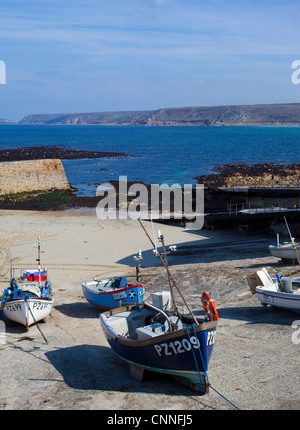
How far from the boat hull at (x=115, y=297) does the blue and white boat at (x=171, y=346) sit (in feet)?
11.1

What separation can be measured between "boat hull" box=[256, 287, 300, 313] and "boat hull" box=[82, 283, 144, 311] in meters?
3.77

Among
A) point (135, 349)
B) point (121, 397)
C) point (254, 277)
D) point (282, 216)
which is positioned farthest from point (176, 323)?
point (282, 216)

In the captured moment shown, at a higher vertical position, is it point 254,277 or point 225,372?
point 254,277

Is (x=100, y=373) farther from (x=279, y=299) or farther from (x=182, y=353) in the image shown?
(x=279, y=299)

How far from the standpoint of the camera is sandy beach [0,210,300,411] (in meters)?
10.1

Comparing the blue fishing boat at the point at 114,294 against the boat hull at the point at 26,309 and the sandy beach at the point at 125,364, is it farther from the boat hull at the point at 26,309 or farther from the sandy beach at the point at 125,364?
the boat hull at the point at 26,309

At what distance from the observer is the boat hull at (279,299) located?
14203mm

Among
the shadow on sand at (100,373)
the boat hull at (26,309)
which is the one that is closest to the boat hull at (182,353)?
the shadow on sand at (100,373)

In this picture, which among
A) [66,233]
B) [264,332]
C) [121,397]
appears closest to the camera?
[121,397]

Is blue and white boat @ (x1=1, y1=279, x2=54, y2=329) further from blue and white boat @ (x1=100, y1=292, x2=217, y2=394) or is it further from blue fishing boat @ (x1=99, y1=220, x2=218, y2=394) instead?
blue and white boat @ (x1=100, y1=292, x2=217, y2=394)

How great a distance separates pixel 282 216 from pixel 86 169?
143 feet

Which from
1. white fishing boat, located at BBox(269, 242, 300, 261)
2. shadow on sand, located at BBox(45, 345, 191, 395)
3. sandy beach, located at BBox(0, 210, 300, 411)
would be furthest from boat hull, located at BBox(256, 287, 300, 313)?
white fishing boat, located at BBox(269, 242, 300, 261)

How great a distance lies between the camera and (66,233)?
1137 inches
